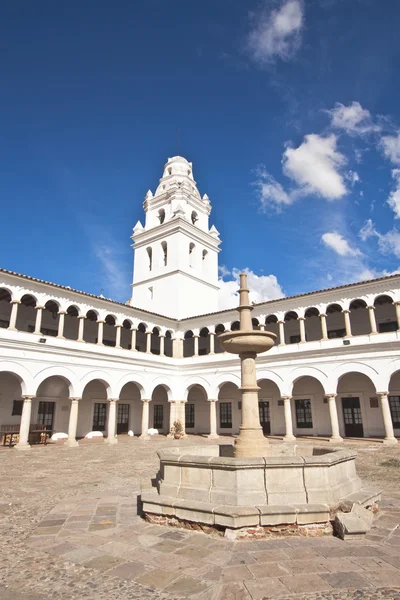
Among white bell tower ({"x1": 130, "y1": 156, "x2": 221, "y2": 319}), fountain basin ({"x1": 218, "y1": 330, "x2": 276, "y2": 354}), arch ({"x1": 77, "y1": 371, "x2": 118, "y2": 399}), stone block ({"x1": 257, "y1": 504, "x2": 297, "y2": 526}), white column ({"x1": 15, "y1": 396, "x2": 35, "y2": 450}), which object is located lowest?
stone block ({"x1": 257, "y1": 504, "x2": 297, "y2": 526})

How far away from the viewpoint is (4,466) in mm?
12516

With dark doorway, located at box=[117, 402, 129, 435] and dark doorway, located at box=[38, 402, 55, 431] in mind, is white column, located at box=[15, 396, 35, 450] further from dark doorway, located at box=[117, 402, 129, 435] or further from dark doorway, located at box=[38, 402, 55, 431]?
dark doorway, located at box=[117, 402, 129, 435]

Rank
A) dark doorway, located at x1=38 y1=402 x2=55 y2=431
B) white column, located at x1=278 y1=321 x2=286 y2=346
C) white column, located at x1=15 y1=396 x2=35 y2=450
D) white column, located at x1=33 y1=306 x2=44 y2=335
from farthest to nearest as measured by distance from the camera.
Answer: white column, located at x1=278 y1=321 x2=286 y2=346 < dark doorway, located at x1=38 y1=402 x2=55 y2=431 < white column, located at x1=33 y1=306 x2=44 y2=335 < white column, located at x1=15 y1=396 x2=35 y2=450

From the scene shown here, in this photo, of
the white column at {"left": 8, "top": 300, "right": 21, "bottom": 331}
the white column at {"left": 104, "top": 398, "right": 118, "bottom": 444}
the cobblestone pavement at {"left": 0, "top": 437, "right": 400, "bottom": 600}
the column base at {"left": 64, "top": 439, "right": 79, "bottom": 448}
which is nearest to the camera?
the cobblestone pavement at {"left": 0, "top": 437, "right": 400, "bottom": 600}

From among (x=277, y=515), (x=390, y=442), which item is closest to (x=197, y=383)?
(x=390, y=442)

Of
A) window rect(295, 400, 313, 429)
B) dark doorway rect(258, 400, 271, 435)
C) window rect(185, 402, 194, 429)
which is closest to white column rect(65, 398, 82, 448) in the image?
window rect(185, 402, 194, 429)

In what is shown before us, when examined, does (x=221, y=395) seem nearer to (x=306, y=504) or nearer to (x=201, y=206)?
(x=201, y=206)

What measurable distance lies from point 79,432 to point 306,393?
13950mm

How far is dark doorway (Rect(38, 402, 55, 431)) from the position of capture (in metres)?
22.1

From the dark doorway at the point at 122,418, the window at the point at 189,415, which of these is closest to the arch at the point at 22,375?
the dark doorway at the point at 122,418

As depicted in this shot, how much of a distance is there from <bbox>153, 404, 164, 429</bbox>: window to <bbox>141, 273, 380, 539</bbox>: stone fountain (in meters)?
22.6

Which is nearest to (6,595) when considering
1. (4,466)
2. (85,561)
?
(85,561)

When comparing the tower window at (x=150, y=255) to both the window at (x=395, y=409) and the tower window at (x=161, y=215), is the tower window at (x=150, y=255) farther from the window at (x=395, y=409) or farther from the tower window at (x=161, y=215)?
the window at (x=395, y=409)

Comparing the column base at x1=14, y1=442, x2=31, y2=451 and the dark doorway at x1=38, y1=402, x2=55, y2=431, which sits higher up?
the dark doorway at x1=38, y1=402, x2=55, y2=431
